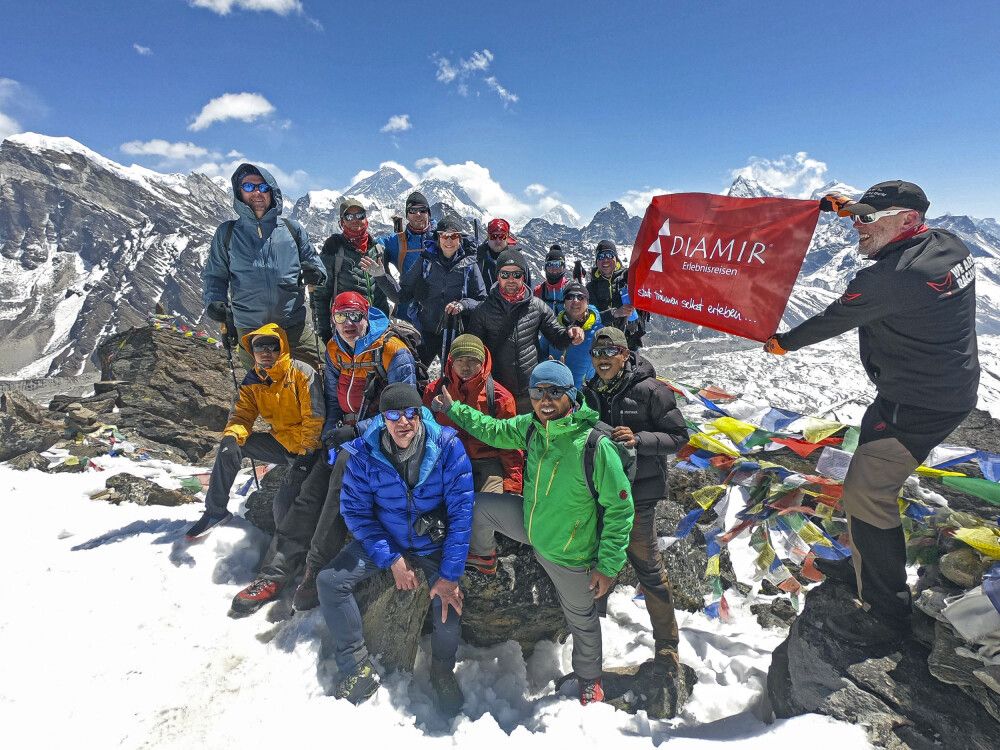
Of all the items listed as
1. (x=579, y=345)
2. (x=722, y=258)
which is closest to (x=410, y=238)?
(x=579, y=345)

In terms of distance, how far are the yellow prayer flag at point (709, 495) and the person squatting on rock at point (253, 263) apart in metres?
6.57

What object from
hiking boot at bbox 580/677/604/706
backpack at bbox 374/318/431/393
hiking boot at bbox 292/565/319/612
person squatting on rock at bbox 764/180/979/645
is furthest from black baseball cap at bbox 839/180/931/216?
hiking boot at bbox 292/565/319/612

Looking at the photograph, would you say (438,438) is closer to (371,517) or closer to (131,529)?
(371,517)

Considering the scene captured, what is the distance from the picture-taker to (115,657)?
16.5 ft

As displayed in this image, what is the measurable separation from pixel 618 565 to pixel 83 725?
16.7 ft

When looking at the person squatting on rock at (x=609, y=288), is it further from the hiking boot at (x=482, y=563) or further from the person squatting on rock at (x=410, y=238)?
the hiking boot at (x=482, y=563)

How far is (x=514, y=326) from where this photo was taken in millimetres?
7039

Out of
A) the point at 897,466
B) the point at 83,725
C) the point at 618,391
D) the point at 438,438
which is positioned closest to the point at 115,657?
the point at 83,725

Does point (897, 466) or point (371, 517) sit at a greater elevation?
point (897, 466)

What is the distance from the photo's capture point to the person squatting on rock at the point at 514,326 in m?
6.93

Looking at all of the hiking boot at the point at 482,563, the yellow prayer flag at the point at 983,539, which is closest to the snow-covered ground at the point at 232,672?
the hiking boot at the point at 482,563

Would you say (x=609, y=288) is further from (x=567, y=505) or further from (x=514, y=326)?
Answer: (x=567, y=505)

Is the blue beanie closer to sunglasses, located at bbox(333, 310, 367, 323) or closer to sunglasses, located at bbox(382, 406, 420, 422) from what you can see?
sunglasses, located at bbox(382, 406, 420, 422)

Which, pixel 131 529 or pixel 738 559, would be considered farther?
pixel 738 559
